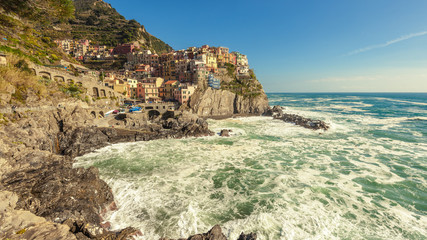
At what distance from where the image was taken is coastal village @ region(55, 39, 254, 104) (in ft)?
220

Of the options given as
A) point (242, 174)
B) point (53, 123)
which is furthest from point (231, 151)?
point (53, 123)

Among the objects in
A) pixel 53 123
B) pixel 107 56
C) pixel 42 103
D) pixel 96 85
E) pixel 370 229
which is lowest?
pixel 370 229

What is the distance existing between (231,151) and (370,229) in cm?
2172

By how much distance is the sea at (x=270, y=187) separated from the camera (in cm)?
1517

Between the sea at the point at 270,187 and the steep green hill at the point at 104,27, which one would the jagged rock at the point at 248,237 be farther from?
the steep green hill at the point at 104,27

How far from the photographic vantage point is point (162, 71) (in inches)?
3445

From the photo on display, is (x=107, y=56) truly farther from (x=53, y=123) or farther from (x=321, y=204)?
(x=321, y=204)

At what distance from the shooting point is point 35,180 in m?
17.2

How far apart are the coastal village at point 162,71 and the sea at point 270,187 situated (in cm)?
3480

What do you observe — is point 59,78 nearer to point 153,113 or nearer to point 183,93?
point 153,113

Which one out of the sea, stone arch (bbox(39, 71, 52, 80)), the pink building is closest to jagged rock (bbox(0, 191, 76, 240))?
the sea

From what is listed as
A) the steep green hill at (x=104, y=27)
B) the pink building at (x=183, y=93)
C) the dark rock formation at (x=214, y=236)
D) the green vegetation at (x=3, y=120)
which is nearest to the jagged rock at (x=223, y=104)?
the pink building at (x=183, y=93)

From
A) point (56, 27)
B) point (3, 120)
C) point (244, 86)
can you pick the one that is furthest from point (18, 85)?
point (56, 27)

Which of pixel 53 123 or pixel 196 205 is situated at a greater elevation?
pixel 53 123
